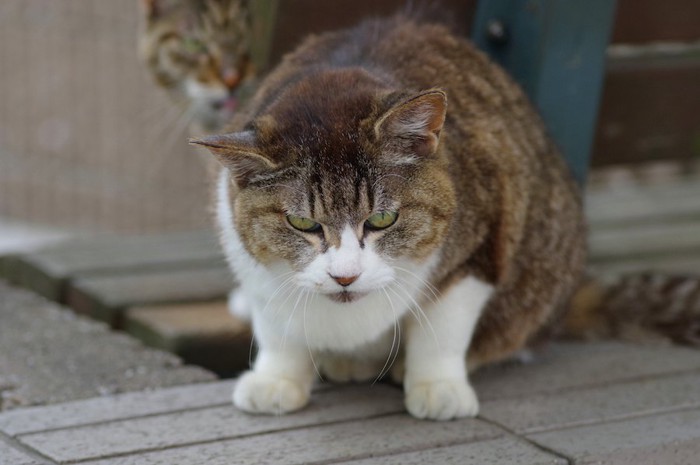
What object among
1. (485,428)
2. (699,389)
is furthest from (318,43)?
(699,389)

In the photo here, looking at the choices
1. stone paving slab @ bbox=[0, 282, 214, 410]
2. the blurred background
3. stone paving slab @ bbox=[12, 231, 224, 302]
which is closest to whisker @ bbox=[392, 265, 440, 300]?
stone paving slab @ bbox=[0, 282, 214, 410]

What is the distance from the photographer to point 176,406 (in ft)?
8.82

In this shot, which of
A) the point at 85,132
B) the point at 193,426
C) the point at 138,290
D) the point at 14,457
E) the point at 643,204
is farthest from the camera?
the point at 85,132

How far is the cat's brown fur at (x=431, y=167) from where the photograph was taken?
241 cm

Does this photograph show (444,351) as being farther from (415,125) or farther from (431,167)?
(415,125)

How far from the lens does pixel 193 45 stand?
3.93m

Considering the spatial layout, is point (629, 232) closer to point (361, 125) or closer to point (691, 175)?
point (691, 175)

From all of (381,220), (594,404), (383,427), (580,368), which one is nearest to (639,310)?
(580,368)

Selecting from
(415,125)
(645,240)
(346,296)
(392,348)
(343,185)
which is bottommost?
(392,348)

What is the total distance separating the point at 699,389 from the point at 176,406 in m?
1.27

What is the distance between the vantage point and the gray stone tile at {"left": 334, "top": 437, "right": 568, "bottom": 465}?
2.35 meters

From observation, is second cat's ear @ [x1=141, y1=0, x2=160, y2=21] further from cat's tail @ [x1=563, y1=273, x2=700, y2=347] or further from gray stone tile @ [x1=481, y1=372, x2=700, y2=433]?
gray stone tile @ [x1=481, y1=372, x2=700, y2=433]

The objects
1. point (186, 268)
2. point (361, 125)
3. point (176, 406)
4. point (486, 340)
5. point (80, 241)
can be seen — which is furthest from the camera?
point (80, 241)

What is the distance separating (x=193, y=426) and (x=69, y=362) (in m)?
0.64
